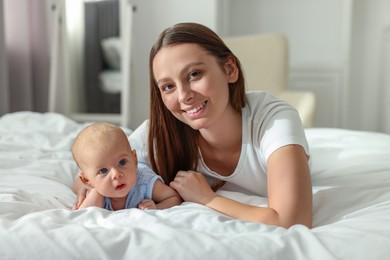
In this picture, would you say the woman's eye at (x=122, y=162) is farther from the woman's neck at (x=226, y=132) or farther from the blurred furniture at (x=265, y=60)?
the blurred furniture at (x=265, y=60)

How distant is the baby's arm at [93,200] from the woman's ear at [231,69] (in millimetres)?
396

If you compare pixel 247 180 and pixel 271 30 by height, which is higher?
pixel 271 30

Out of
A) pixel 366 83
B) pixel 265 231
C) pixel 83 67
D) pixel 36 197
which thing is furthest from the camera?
pixel 366 83

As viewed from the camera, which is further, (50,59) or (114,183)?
(50,59)

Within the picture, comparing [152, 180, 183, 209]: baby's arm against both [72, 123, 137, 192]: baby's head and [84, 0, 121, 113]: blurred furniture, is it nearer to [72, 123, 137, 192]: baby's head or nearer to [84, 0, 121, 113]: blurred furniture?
[72, 123, 137, 192]: baby's head

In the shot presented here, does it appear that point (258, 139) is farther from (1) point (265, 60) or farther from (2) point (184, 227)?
(1) point (265, 60)

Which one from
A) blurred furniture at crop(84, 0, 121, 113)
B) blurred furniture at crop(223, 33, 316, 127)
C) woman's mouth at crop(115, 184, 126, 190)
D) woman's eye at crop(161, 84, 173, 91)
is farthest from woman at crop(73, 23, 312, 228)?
blurred furniture at crop(84, 0, 121, 113)

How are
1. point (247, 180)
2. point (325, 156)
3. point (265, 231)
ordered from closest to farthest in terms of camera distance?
point (265, 231) → point (247, 180) → point (325, 156)

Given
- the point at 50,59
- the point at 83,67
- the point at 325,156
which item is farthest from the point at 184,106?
the point at 50,59

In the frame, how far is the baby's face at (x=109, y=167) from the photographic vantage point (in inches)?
36.7

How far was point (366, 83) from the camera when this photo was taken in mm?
3625

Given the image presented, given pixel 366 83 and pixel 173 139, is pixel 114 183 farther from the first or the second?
pixel 366 83

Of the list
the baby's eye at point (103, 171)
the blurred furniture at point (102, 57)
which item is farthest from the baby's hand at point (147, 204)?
the blurred furniture at point (102, 57)

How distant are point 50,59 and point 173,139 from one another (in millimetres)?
2659
